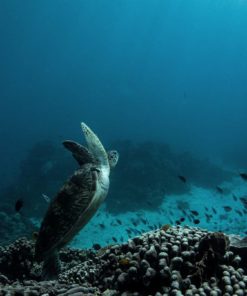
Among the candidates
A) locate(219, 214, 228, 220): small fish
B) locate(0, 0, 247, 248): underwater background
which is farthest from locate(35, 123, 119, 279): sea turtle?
locate(0, 0, 247, 248): underwater background

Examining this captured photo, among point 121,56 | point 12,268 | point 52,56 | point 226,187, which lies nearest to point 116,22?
point 121,56

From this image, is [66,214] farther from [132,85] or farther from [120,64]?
[120,64]

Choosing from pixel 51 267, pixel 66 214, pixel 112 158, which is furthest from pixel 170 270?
pixel 112 158

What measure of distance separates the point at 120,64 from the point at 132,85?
30.0 m

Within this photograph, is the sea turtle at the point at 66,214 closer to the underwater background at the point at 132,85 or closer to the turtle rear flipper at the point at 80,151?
the turtle rear flipper at the point at 80,151

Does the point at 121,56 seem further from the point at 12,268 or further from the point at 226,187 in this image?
the point at 12,268

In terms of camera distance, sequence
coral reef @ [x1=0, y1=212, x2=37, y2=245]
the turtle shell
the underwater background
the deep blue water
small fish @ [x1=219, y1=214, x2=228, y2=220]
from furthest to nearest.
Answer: the deep blue water, the underwater background, small fish @ [x1=219, y1=214, x2=228, y2=220], coral reef @ [x1=0, y1=212, x2=37, y2=245], the turtle shell

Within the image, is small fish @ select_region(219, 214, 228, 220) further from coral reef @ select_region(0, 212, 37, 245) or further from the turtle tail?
the turtle tail

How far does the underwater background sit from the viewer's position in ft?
108

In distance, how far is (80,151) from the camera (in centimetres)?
550

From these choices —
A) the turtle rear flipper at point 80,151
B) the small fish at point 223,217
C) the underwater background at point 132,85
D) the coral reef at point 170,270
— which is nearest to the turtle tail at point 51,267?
the coral reef at point 170,270

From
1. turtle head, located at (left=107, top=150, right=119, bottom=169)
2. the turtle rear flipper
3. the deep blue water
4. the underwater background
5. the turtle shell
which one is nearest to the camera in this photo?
the turtle shell

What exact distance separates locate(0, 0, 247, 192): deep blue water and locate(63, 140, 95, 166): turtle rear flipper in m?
90.9

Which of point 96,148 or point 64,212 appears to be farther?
point 96,148
